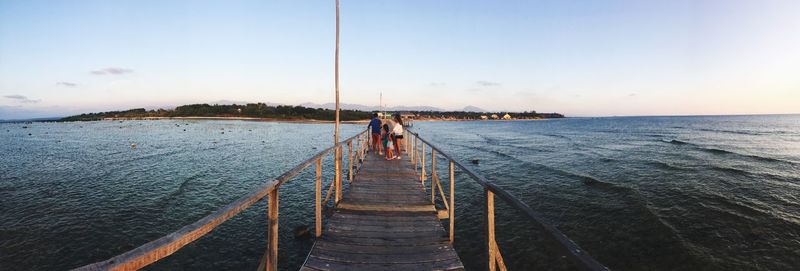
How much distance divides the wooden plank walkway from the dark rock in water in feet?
6.51

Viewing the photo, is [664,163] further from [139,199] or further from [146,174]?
[146,174]

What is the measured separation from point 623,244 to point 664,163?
17524 mm

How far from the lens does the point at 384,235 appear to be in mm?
5559

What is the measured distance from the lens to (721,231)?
32.8 feet

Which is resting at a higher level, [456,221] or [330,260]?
[330,260]

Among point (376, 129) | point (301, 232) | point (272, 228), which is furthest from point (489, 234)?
point (376, 129)

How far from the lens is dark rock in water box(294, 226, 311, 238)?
9.07m

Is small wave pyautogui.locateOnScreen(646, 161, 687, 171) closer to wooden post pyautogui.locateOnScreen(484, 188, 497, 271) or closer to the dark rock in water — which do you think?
the dark rock in water

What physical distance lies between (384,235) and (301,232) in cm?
441

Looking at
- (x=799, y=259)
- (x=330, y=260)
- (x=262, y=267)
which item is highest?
(x=262, y=267)

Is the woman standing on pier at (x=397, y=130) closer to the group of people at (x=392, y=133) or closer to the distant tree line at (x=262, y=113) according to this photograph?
the group of people at (x=392, y=133)

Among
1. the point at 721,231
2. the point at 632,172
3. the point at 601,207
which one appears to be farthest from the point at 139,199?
the point at 632,172

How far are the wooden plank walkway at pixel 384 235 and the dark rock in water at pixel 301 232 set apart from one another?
1985 mm

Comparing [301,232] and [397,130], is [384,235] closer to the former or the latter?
[301,232]
